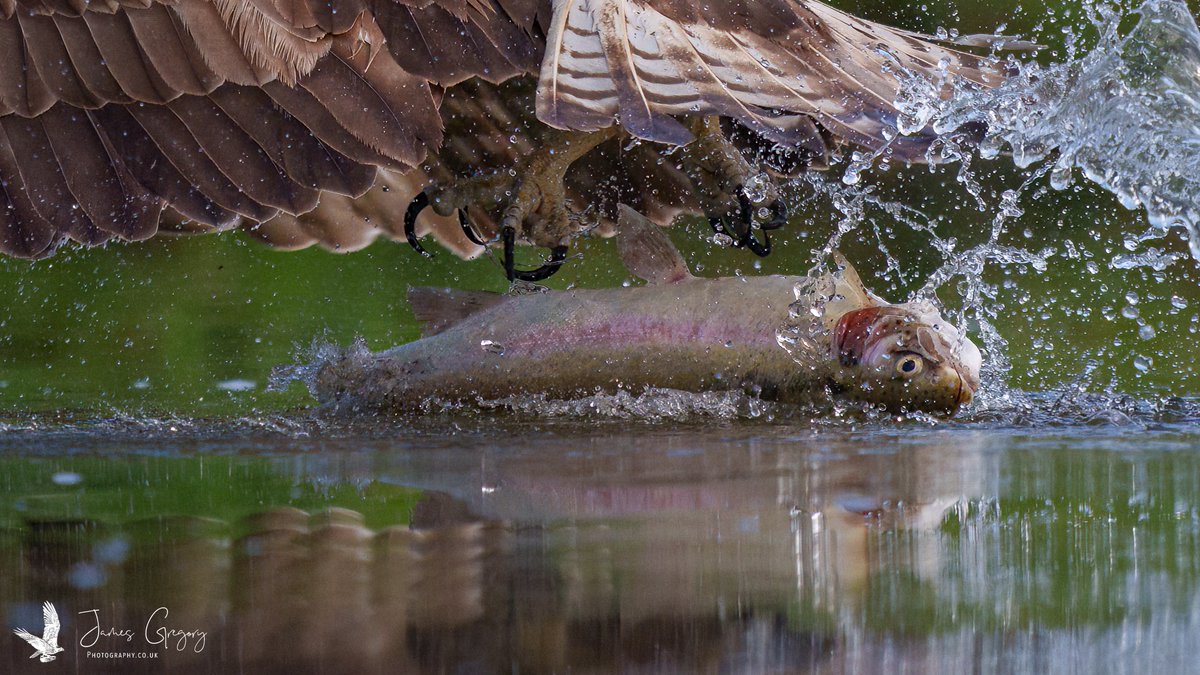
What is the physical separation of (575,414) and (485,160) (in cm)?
106

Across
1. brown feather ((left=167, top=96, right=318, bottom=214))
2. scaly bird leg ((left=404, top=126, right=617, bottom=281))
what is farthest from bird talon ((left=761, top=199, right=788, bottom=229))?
brown feather ((left=167, top=96, right=318, bottom=214))

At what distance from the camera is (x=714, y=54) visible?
3438 mm

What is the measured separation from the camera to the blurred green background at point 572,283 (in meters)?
5.87

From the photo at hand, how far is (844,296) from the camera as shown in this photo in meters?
3.54

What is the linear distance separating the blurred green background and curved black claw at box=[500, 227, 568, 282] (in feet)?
5.21

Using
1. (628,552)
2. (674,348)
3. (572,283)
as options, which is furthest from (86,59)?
(572,283)

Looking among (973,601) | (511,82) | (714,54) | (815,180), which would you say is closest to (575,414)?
(714,54)

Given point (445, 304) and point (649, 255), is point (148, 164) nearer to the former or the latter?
point (445, 304)

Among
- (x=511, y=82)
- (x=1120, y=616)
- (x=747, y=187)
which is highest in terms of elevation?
(x=511, y=82)

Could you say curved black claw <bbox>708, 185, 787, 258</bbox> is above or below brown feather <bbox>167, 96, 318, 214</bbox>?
below

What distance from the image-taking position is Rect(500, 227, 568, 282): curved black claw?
151 inches

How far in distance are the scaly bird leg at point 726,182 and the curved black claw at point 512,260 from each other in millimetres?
436

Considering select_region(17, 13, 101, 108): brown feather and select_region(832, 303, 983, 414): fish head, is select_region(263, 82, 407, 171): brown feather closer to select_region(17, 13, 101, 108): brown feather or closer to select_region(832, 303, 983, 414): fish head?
select_region(17, 13, 101, 108): brown feather

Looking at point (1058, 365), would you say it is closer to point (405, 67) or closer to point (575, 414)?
point (575, 414)
